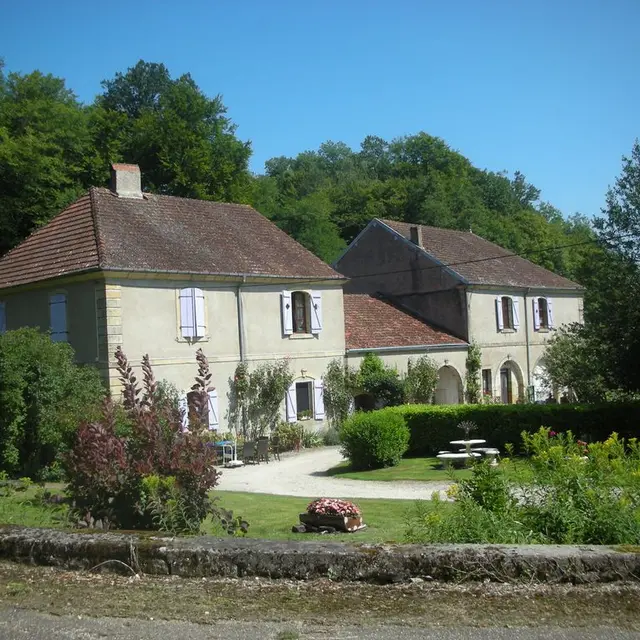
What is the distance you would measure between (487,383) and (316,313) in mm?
10177

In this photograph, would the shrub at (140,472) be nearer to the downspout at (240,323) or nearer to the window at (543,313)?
the downspout at (240,323)

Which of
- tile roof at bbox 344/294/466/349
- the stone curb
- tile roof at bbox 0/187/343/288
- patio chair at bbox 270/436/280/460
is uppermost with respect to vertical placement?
tile roof at bbox 0/187/343/288

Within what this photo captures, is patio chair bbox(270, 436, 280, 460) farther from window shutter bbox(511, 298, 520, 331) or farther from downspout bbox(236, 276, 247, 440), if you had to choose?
window shutter bbox(511, 298, 520, 331)

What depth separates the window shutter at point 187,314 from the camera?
23.1 metres

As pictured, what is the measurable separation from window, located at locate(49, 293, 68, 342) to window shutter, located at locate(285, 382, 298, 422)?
7320 millimetres

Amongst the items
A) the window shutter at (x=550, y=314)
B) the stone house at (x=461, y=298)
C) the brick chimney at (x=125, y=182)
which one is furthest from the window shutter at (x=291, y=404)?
the window shutter at (x=550, y=314)

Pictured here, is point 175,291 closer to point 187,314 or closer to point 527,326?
point 187,314

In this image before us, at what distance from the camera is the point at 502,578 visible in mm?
4559

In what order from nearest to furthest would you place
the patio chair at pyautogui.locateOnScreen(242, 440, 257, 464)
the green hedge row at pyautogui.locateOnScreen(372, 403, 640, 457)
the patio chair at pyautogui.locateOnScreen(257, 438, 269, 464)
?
the green hedge row at pyautogui.locateOnScreen(372, 403, 640, 457), the patio chair at pyautogui.locateOnScreen(242, 440, 257, 464), the patio chair at pyautogui.locateOnScreen(257, 438, 269, 464)

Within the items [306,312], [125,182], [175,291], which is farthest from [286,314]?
[125,182]

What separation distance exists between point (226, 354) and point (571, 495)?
1889 cm

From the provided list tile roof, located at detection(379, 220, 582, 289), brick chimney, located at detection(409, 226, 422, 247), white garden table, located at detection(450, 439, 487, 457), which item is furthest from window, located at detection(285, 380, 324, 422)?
brick chimney, located at detection(409, 226, 422, 247)

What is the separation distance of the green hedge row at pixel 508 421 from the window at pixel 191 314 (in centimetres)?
619

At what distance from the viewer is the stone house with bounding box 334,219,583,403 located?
3231 cm
